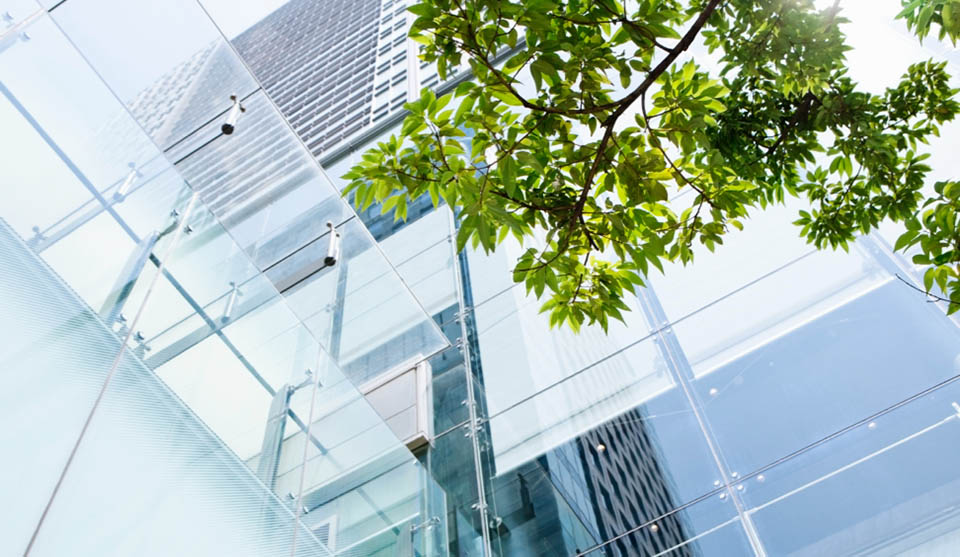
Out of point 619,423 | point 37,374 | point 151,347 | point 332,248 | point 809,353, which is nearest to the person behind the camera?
point 37,374

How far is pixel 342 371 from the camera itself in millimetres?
5637

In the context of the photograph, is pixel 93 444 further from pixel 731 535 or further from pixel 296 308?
pixel 731 535

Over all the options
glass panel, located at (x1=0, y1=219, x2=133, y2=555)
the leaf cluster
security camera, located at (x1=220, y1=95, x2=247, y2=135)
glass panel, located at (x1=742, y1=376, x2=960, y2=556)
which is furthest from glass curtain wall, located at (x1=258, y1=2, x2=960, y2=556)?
glass panel, located at (x1=0, y1=219, x2=133, y2=555)

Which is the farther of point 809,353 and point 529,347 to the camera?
point 529,347

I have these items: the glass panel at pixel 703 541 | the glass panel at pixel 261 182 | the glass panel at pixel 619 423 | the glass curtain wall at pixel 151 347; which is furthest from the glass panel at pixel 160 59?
the glass panel at pixel 703 541

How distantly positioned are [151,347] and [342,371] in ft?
7.43

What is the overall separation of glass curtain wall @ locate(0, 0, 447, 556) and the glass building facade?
15mm

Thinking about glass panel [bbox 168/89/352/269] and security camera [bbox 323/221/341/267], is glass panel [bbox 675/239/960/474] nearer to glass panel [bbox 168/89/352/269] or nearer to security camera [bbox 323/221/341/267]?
security camera [bbox 323/221/341/267]

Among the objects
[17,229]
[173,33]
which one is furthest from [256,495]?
[173,33]

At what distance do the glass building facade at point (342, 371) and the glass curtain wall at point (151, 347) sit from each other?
0.01m

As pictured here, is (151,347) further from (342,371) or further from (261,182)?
(261,182)

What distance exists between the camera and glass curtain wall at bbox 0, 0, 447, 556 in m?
2.74

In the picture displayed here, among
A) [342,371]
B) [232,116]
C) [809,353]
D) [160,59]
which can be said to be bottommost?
→ [809,353]

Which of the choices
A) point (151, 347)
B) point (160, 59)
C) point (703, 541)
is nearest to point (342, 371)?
point (151, 347)
